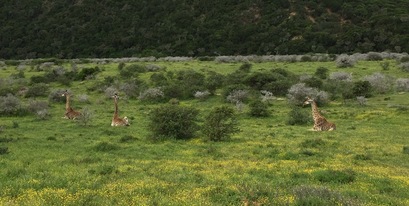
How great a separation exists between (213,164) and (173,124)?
6907 mm

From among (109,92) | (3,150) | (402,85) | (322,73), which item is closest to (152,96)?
(109,92)

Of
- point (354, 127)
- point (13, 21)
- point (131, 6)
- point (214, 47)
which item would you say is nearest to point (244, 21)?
point (214, 47)

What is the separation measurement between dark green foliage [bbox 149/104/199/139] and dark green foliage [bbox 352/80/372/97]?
17928 millimetres

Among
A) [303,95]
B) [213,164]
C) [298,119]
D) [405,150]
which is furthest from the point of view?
[303,95]

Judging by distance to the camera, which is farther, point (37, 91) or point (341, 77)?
point (341, 77)

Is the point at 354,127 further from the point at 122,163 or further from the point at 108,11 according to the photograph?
the point at 108,11

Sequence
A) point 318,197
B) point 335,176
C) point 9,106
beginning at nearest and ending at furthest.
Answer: point 318,197 → point 335,176 → point 9,106

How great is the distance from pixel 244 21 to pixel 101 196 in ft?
338

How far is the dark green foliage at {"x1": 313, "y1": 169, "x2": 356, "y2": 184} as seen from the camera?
1296cm

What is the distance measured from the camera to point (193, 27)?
112 metres

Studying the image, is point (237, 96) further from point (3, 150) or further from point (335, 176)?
point (335, 176)

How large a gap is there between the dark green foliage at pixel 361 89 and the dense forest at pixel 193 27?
56.3 m

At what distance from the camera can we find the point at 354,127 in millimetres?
24344

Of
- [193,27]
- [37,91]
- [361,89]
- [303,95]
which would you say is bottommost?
[37,91]
